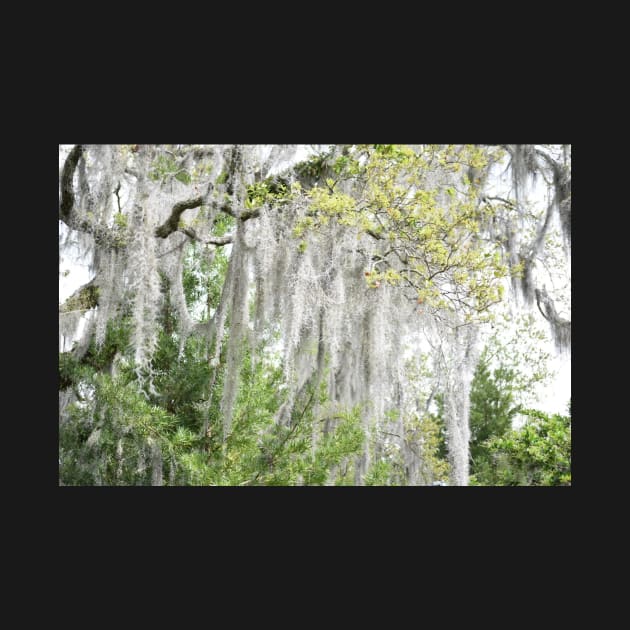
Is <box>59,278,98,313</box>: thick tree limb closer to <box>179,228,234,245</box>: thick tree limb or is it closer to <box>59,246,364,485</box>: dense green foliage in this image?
<box>59,246,364,485</box>: dense green foliage

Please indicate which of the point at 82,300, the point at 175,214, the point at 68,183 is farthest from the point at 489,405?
the point at 68,183

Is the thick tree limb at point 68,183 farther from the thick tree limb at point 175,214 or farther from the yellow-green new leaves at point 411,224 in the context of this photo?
the yellow-green new leaves at point 411,224

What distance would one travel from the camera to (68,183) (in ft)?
11.2

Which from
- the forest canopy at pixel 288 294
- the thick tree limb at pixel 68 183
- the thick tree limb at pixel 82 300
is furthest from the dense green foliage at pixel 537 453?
the thick tree limb at pixel 68 183

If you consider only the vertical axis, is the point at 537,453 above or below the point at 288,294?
below

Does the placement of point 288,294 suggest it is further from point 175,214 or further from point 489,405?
Answer: point 489,405

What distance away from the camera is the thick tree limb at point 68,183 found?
3.32 m

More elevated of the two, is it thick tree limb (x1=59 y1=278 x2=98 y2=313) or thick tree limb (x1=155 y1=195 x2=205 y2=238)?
thick tree limb (x1=155 y1=195 x2=205 y2=238)

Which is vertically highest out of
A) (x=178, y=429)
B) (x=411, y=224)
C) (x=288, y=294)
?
(x=411, y=224)

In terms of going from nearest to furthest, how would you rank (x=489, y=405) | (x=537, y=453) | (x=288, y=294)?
(x=288, y=294) < (x=537, y=453) < (x=489, y=405)

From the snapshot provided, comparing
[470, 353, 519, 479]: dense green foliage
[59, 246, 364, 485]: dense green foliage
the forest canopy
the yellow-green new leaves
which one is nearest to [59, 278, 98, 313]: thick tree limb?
the forest canopy

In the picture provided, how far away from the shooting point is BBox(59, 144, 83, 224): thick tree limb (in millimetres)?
3322

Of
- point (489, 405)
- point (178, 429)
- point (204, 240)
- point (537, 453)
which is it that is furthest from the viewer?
point (489, 405)

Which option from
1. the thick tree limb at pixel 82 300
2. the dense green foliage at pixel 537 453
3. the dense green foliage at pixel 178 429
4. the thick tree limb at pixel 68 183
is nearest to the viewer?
the thick tree limb at pixel 68 183
